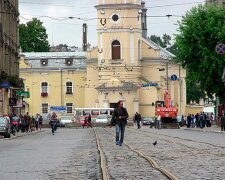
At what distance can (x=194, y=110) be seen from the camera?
432 ft

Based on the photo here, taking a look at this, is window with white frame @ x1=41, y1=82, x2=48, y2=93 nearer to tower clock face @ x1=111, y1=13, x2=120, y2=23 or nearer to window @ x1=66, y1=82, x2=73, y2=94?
window @ x1=66, y1=82, x2=73, y2=94

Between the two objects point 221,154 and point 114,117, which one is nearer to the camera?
point 221,154

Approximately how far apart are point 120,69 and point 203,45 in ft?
159

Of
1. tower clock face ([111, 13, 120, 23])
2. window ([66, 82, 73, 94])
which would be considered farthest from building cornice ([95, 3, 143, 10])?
window ([66, 82, 73, 94])

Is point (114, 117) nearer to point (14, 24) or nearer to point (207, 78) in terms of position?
point (207, 78)

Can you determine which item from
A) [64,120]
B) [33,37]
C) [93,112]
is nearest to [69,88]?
[33,37]

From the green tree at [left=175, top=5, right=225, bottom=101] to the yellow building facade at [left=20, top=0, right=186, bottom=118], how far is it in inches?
1534

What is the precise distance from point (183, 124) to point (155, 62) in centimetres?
2243

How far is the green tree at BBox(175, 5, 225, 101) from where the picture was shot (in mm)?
67375

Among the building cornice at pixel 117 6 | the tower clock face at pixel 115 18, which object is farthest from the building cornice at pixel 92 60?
the building cornice at pixel 117 6

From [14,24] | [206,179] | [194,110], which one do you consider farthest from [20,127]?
[194,110]

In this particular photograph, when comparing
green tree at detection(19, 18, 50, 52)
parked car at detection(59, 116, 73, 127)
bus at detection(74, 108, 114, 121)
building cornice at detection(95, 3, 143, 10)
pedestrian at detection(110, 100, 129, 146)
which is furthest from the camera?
green tree at detection(19, 18, 50, 52)

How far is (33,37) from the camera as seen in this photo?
410ft

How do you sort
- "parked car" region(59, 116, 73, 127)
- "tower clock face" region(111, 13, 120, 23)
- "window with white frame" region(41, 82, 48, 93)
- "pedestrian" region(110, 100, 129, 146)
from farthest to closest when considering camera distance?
"window with white frame" region(41, 82, 48, 93) → "tower clock face" region(111, 13, 120, 23) → "parked car" region(59, 116, 73, 127) → "pedestrian" region(110, 100, 129, 146)
